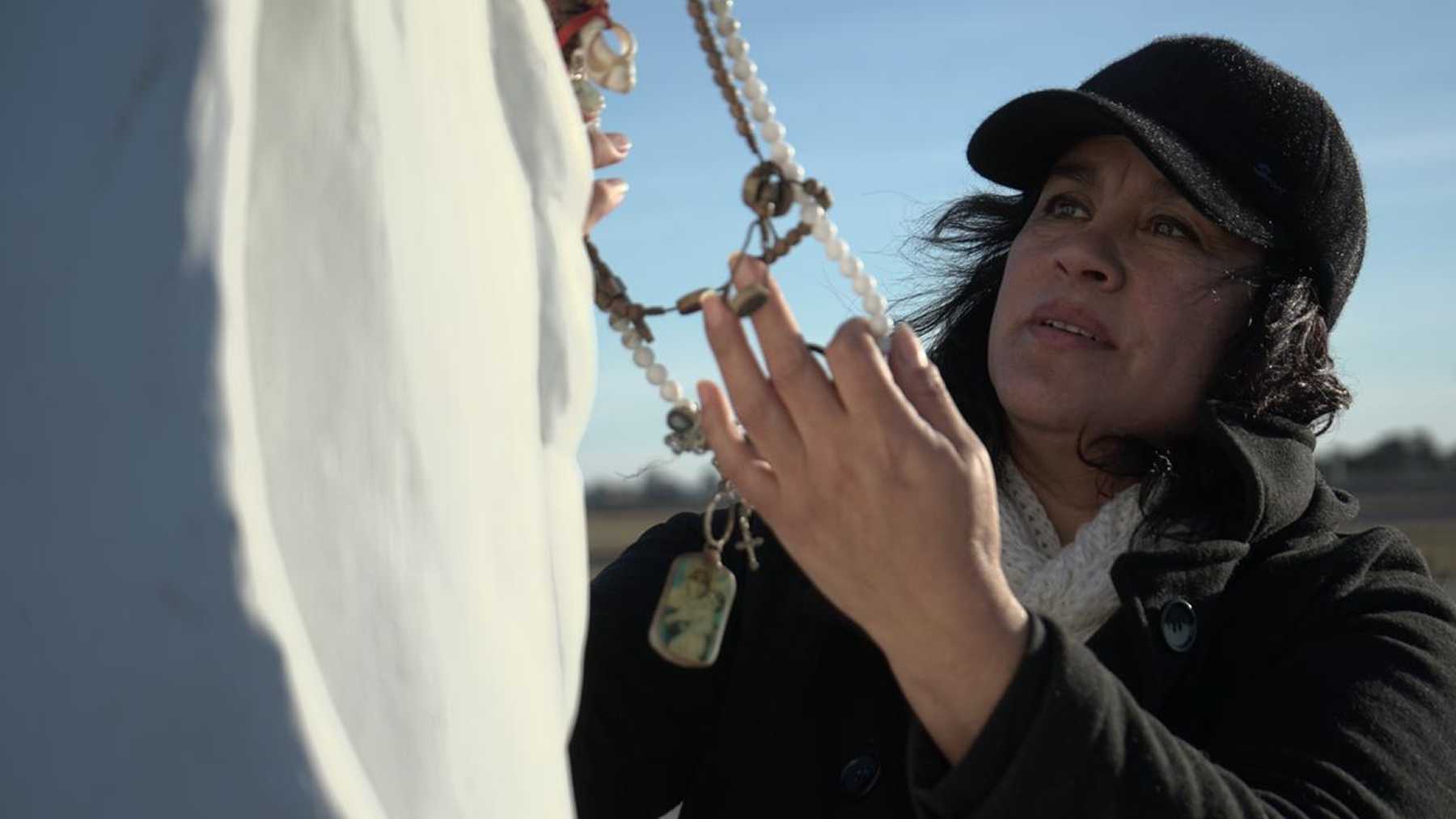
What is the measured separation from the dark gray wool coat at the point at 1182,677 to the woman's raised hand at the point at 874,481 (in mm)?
522

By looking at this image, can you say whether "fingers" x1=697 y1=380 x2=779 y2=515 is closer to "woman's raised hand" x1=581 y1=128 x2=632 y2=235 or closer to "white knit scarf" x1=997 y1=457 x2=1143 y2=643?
"woman's raised hand" x1=581 y1=128 x2=632 y2=235

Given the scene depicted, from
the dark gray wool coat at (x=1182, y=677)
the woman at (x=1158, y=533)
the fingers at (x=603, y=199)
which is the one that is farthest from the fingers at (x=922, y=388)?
the dark gray wool coat at (x=1182, y=677)

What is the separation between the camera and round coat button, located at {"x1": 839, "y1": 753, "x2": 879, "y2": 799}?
5.82 ft

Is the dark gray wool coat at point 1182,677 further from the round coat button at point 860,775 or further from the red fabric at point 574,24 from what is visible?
the red fabric at point 574,24

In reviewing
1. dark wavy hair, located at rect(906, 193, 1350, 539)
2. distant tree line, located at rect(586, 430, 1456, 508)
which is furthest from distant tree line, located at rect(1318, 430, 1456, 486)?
dark wavy hair, located at rect(906, 193, 1350, 539)

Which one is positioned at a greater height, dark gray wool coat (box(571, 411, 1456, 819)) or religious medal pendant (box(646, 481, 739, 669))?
religious medal pendant (box(646, 481, 739, 669))

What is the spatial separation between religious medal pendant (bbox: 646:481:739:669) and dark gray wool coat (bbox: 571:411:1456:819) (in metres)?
0.61

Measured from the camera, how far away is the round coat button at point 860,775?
177 centimetres

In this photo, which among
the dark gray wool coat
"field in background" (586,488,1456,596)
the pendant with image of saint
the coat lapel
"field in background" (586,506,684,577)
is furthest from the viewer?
"field in background" (586,506,684,577)

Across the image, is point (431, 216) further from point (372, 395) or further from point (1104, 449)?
point (1104, 449)

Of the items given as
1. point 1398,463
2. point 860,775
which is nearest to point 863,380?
point 860,775

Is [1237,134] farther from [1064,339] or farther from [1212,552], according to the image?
[1212,552]

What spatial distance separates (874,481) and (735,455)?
4.5 inches

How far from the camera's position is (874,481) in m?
1.00
